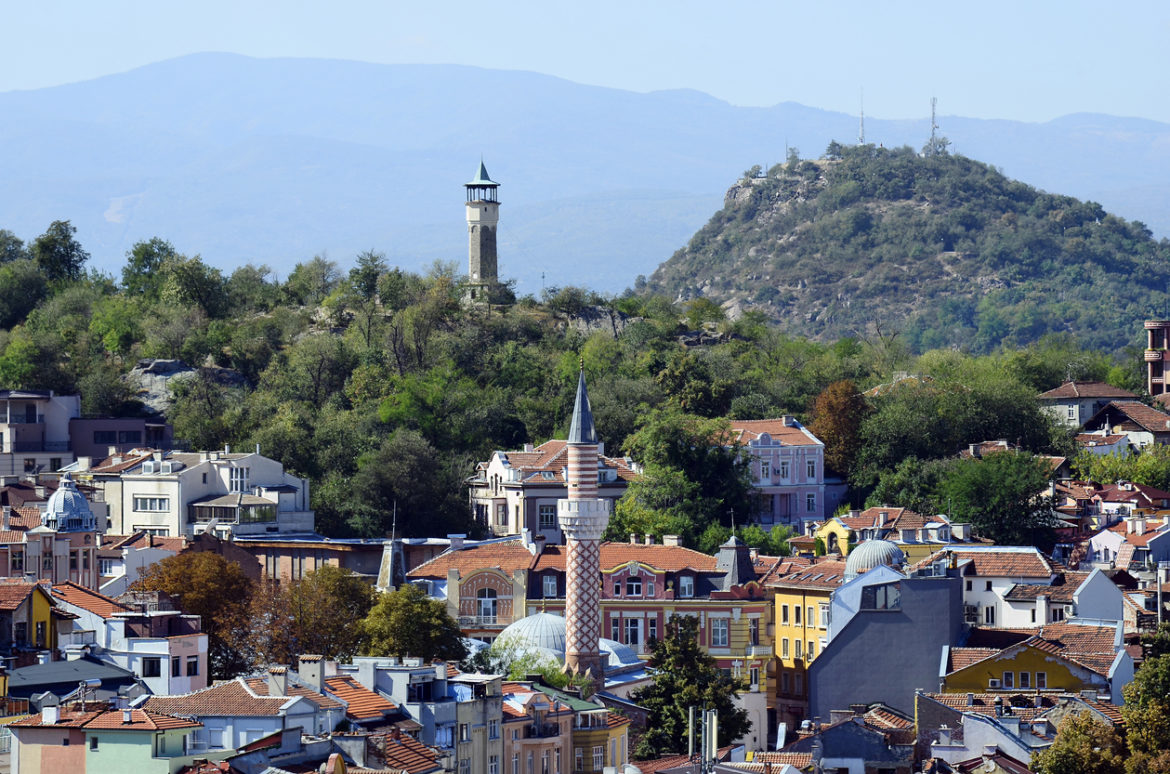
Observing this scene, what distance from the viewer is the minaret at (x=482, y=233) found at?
10325cm

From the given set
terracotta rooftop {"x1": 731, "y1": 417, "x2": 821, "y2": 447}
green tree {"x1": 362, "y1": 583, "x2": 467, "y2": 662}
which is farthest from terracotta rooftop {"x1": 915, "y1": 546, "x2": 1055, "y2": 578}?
terracotta rooftop {"x1": 731, "y1": 417, "x2": 821, "y2": 447}

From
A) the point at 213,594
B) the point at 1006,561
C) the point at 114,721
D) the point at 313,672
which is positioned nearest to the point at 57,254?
the point at 213,594

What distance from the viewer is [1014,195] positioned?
194m

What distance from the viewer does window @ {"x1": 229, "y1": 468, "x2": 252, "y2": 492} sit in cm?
8031

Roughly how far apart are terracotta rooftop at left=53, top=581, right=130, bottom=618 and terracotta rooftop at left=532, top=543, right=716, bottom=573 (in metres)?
15.9

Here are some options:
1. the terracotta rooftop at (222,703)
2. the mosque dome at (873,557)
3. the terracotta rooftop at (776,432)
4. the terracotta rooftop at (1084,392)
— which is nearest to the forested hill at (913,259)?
the terracotta rooftop at (1084,392)

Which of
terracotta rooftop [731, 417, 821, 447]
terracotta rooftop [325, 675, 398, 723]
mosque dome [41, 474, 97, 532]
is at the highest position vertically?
terracotta rooftop [731, 417, 821, 447]

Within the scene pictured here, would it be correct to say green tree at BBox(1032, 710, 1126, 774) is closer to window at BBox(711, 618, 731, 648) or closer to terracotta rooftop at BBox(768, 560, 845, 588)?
terracotta rooftop at BBox(768, 560, 845, 588)

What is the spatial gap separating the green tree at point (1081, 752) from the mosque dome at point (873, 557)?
19479mm

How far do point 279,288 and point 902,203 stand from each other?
8747 cm

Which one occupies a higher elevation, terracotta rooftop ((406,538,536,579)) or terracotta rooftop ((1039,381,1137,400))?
terracotta rooftop ((1039,381,1137,400))

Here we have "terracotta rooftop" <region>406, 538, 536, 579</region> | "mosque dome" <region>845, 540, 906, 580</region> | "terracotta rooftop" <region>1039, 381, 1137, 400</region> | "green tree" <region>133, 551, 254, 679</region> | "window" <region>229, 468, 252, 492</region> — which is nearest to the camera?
"green tree" <region>133, 551, 254, 679</region>

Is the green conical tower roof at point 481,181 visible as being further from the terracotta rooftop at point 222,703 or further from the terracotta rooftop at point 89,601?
the terracotta rooftop at point 222,703

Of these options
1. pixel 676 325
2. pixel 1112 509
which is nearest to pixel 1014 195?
pixel 676 325
